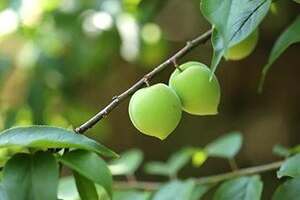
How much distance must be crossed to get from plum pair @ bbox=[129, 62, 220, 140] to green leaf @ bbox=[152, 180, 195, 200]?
0.25 metres

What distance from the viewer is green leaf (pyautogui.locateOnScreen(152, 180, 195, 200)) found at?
2.58ft

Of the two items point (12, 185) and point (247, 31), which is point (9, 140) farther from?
point (247, 31)

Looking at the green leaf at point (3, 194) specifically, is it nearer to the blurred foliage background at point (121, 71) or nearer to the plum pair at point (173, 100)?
the plum pair at point (173, 100)

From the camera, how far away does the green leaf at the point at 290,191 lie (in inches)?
24.2

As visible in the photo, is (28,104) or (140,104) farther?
(28,104)

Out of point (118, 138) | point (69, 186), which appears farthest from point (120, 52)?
point (69, 186)

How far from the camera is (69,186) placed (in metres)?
0.89

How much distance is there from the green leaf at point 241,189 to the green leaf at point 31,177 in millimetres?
232

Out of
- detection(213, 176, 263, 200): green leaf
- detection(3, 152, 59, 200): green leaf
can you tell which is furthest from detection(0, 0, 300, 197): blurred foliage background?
detection(3, 152, 59, 200): green leaf

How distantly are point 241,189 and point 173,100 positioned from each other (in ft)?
0.71

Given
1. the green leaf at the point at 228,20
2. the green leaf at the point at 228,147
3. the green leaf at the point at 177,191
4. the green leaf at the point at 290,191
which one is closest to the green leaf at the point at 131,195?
the green leaf at the point at 177,191

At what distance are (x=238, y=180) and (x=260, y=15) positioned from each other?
268mm

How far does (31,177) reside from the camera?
1.79 feet

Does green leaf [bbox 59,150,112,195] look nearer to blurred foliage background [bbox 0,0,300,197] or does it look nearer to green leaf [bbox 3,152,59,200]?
green leaf [bbox 3,152,59,200]
